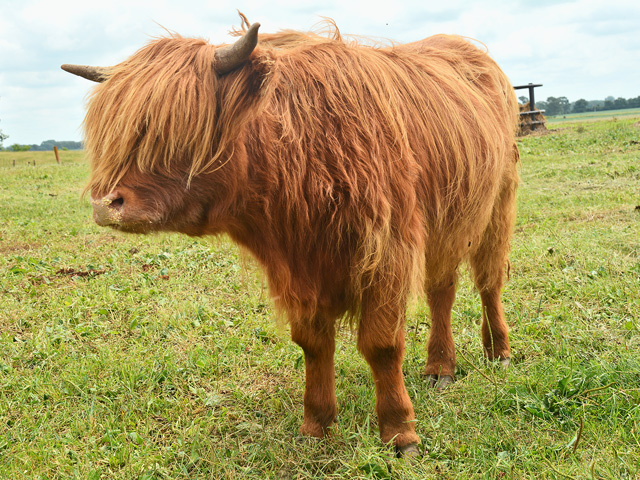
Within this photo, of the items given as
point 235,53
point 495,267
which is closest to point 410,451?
point 495,267

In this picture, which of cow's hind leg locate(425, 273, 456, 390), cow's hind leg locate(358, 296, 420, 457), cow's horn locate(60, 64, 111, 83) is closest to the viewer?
cow's horn locate(60, 64, 111, 83)

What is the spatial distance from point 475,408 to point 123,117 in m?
2.30

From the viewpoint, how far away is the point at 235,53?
1.91 m

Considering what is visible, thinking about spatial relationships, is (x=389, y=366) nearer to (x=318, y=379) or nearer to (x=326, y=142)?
(x=318, y=379)

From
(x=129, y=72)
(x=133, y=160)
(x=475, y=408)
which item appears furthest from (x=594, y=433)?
A: (x=129, y=72)

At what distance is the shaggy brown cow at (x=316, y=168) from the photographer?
77.0 inches

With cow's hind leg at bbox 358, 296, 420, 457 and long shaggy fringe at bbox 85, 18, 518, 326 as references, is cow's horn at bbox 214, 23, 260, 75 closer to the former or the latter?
long shaggy fringe at bbox 85, 18, 518, 326

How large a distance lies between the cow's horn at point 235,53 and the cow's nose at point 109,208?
1.98 ft

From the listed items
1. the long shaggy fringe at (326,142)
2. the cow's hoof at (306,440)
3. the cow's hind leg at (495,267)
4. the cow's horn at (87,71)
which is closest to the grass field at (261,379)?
the cow's hoof at (306,440)

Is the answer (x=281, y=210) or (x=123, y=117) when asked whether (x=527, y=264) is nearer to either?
(x=281, y=210)

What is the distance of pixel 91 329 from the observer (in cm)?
411

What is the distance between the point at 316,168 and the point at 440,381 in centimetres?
183

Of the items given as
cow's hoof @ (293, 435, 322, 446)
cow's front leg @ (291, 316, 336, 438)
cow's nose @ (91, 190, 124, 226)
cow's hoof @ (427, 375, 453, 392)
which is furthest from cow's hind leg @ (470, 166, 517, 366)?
cow's nose @ (91, 190, 124, 226)

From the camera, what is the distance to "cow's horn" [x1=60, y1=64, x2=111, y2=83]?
2.24 meters
